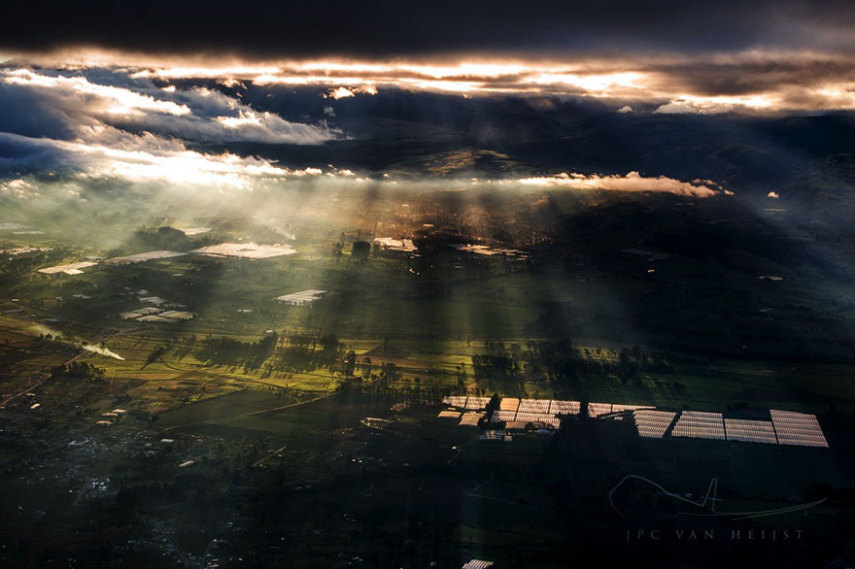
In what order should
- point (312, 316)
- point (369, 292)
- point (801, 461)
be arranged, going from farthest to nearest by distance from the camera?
point (369, 292) < point (312, 316) < point (801, 461)

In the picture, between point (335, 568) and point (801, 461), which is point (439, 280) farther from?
point (335, 568)

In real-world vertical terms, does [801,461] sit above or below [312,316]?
above

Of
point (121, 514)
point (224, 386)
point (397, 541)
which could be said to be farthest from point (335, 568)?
point (224, 386)
